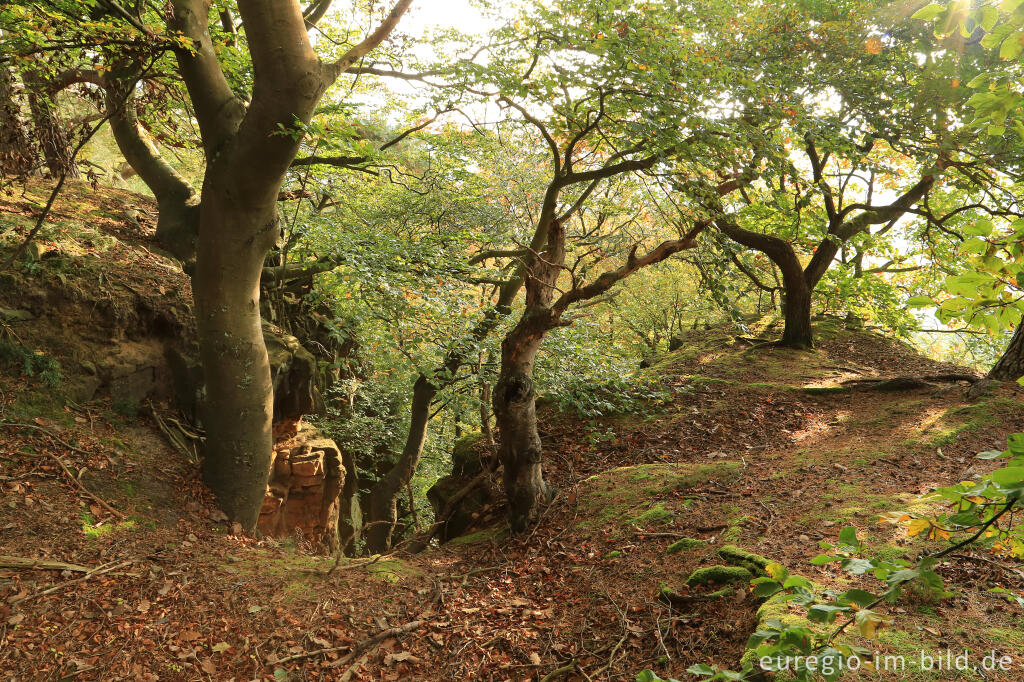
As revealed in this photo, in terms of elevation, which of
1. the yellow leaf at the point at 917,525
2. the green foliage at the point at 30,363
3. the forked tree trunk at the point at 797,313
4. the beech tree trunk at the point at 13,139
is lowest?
the yellow leaf at the point at 917,525

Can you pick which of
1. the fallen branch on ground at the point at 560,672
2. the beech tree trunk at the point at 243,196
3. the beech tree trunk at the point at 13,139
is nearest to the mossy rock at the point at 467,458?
the beech tree trunk at the point at 243,196

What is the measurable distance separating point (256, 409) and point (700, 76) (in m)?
6.37

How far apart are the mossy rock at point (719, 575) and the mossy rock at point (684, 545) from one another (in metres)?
0.60

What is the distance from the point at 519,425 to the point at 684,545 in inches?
93.1

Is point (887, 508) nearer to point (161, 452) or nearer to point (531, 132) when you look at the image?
point (161, 452)

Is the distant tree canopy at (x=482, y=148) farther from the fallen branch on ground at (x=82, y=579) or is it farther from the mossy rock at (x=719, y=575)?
the mossy rock at (x=719, y=575)

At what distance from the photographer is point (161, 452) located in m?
6.94

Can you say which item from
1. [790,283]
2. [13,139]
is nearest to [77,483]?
[13,139]

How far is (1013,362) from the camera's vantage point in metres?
8.34

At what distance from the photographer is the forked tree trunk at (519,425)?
6934 millimetres

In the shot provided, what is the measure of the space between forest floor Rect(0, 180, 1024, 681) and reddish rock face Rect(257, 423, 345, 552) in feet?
8.59

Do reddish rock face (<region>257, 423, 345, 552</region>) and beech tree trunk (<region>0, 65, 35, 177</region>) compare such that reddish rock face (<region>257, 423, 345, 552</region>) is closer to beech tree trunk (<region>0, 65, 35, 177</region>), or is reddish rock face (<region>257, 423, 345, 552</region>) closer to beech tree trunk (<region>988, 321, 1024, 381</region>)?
beech tree trunk (<region>0, 65, 35, 177</region>)

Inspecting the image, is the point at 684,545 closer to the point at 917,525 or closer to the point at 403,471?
the point at 917,525

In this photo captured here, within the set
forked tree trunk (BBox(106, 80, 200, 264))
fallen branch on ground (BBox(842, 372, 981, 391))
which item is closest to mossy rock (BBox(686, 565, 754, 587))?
fallen branch on ground (BBox(842, 372, 981, 391))
